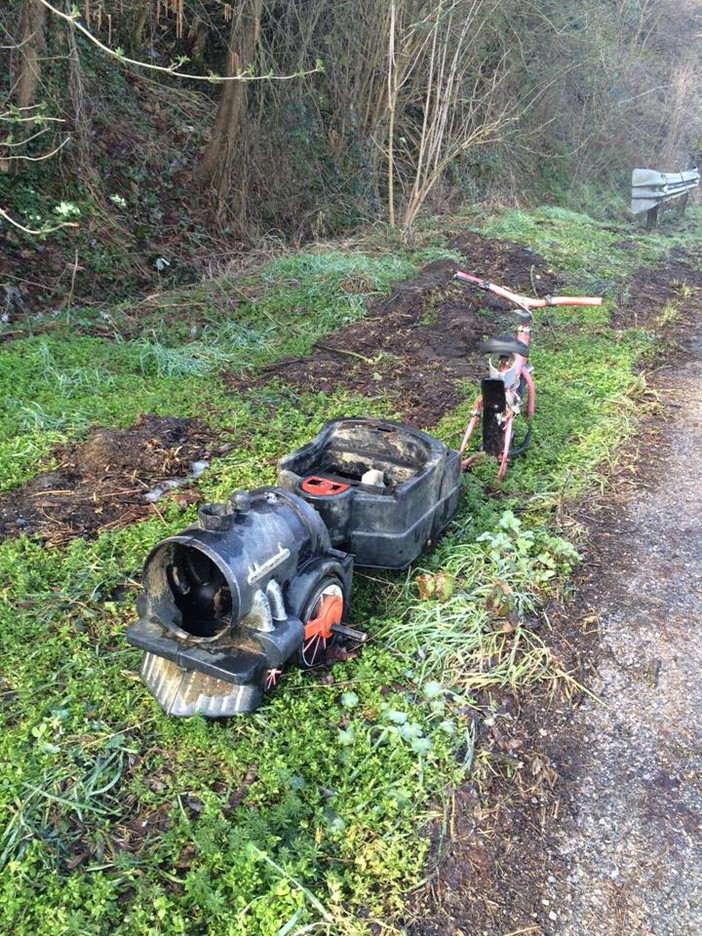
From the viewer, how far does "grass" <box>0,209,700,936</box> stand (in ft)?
6.32

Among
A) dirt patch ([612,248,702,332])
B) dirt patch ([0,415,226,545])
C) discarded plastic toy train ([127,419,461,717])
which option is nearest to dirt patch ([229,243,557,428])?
dirt patch ([612,248,702,332])

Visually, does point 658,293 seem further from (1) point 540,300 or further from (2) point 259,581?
(2) point 259,581

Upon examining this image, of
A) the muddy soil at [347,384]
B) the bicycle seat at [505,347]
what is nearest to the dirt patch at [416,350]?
the muddy soil at [347,384]

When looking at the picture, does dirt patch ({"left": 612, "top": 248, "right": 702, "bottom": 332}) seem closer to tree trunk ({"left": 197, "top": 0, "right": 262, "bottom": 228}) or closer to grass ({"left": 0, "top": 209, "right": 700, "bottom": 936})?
grass ({"left": 0, "top": 209, "right": 700, "bottom": 936})

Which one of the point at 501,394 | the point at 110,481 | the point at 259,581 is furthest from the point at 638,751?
the point at 110,481

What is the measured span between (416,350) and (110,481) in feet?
10.3

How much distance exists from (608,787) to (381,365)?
13.3 ft

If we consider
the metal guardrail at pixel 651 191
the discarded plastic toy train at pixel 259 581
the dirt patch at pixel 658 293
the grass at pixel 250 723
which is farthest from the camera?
the metal guardrail at pixel 651 191

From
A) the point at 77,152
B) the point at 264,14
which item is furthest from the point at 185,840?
the point at 264,14

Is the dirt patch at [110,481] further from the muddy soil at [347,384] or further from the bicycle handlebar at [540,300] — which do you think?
the bicycle handlebar at [540,300]

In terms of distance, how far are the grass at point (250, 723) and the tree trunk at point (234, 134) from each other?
515cm

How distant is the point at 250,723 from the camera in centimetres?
243

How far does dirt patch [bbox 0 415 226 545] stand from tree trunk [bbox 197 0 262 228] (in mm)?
5567

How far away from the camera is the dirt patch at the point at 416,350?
17.6 ft
